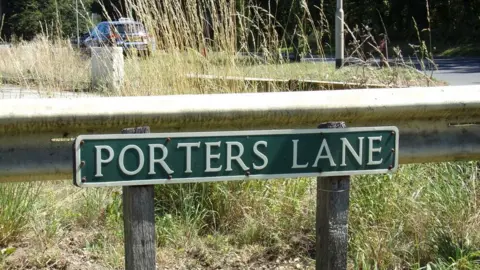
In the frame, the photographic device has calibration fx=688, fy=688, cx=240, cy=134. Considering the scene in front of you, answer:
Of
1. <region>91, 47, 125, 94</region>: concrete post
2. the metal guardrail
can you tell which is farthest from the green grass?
the metal guardrail

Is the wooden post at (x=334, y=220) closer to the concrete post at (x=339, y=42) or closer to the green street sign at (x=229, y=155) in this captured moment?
the green street sign at (x=229, y=155)

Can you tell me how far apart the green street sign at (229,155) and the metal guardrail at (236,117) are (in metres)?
0.40

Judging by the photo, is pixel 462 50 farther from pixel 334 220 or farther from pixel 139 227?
pixel 139 227

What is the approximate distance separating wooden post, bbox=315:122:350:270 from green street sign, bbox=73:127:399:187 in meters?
0.10

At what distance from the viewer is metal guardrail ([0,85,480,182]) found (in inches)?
113

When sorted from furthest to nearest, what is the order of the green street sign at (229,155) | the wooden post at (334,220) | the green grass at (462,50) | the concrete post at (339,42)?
the green grass at (462,50)
the concrete post at (339,42)
the wooden post at (334,220)
the green street sign at (229,155)

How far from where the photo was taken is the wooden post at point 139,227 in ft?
8.55

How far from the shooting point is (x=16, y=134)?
2883mm

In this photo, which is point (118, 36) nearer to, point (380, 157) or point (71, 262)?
point (71, 262)

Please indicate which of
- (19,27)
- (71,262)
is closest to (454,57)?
(19,27)

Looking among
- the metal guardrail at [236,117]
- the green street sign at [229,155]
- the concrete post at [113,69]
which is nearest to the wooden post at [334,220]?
the green street sign at [229,155]

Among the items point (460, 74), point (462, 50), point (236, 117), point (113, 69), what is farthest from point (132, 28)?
point (462, 50)

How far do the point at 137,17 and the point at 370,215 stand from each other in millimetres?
2869

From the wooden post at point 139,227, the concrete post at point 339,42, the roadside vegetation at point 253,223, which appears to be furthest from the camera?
the concrete post at point 339,42
